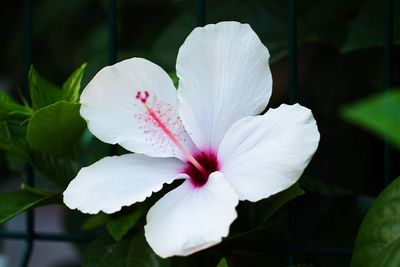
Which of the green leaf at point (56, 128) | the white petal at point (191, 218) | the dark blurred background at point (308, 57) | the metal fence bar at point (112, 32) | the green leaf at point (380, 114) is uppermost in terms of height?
the green leaf at point (380, 114)

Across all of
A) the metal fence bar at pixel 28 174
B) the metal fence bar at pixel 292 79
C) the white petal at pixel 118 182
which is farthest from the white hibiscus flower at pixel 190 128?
the metal fence bar at pixel 28 174

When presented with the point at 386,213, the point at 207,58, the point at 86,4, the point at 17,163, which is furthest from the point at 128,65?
the point at 86,4

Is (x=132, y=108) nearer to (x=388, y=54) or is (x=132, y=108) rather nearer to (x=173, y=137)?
(x=173, y=137)

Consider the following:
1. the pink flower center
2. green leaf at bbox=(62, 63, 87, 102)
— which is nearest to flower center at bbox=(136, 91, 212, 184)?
the pink flower center

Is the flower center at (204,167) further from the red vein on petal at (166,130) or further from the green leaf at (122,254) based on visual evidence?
the green leaf at (122,254)

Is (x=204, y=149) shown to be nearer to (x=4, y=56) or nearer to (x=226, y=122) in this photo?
(x=226, y=122)

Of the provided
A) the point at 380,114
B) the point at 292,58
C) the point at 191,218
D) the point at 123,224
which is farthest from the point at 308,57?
the point at 380,114

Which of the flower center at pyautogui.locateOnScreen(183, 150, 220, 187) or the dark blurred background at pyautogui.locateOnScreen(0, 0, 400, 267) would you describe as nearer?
the flower center at pyautogui.locateOnScreen(183, 150, 220, 187)

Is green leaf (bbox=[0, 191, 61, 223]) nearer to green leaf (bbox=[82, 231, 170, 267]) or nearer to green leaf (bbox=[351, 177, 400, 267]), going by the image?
green leaf (bbox=[82, 231, 170, 267])
